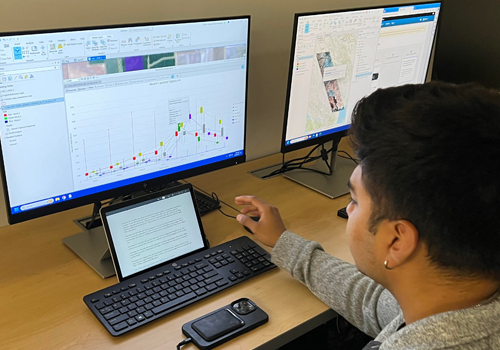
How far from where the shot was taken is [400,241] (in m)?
0.76

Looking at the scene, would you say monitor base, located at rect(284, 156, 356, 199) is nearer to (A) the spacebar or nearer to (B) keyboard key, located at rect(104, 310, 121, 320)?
(A) the spacebar

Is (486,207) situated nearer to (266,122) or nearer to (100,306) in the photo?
(100,306)

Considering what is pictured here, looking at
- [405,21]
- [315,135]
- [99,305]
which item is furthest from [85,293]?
[405,21]

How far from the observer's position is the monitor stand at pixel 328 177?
5.05 feet

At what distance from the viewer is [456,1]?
1.94 meters

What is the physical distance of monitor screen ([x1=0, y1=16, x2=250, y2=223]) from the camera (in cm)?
97

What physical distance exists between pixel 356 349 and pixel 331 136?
2.17 ft

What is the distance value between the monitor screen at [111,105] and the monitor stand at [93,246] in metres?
0.13

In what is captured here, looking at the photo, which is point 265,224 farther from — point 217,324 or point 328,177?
point 328,177

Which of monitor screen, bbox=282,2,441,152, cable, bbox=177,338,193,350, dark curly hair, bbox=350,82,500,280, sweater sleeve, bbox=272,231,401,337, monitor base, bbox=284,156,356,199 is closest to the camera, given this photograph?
dark curly hair, bbox=350,82,500,280

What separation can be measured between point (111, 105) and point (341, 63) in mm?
720

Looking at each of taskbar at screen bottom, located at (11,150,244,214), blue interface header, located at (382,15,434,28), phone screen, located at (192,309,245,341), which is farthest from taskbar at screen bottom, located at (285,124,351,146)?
phone screen, located at (192,309,245,341)

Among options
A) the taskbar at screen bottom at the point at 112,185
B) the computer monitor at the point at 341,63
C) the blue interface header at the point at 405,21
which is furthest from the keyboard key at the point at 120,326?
the blue interface header at the point at 405,21

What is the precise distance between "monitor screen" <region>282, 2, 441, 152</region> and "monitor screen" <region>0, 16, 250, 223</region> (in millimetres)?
204
